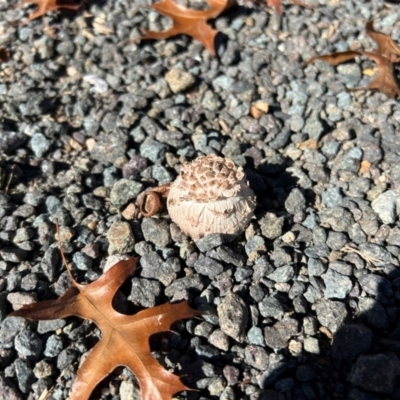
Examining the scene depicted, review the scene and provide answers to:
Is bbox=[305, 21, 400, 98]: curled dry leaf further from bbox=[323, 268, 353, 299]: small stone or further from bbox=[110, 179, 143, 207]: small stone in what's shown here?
bbox=[110, 179, 143, 207]: small stone

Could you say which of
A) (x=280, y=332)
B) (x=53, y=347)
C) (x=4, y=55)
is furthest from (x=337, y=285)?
(x=4, y=55)

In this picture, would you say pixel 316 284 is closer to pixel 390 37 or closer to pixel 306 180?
pixel 306 180

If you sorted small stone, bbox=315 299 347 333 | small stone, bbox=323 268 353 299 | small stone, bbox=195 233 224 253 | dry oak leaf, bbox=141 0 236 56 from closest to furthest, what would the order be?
small stone, bbox=315 299 347 333 < small stone, bbox=323 268 353 299 < small stone, bbox=195 233 224 253 < dry oak leaf, bbox=141 0 236 56

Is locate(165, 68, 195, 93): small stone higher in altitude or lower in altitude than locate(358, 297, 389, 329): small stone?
higher

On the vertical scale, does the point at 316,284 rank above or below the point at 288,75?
below

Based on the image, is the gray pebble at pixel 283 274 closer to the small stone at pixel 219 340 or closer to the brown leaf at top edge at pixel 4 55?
the small stone at pixel 219 340

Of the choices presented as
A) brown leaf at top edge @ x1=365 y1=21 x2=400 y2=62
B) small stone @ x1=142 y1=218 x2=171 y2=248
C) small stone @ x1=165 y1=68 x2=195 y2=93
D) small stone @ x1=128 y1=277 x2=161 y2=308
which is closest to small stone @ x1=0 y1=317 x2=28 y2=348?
small stone @ x1=128 y1=277 x2=161 y2=308

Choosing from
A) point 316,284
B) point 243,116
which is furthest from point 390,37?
point 316,284
